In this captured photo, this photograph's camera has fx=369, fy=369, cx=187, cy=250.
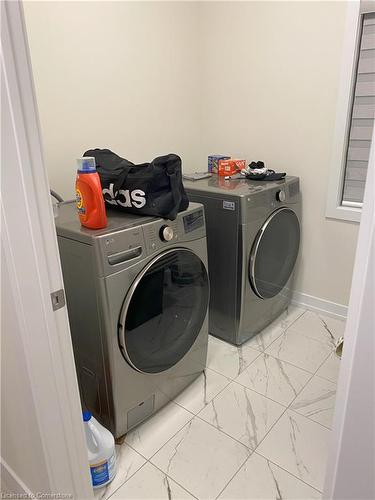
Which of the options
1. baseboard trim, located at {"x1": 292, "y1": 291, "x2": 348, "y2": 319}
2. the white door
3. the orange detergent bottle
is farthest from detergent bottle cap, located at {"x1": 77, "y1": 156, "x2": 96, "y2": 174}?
baseboard trim, located at {"x1": 292, "y1": 291, "x2": 348, "y2": 319}

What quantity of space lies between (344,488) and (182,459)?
89 cm

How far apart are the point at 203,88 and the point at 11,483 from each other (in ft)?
7.86

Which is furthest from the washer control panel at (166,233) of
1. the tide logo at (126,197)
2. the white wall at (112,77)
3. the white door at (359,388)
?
the white door at (359,388)

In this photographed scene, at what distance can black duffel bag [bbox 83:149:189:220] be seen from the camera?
4.54 feet

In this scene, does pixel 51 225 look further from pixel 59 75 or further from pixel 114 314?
pixel 59 75

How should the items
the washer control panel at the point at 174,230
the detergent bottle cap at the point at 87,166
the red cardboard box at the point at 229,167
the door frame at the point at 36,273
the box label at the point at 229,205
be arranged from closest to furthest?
the door frame at the point at 36,273 → the detergent bottle cap at the point at 87,166 → the washer control panel at the point at 174,230 → the box label at the point at 229,205 → the red cardboard box at the point at 229,167

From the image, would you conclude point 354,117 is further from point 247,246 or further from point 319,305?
point 319,305

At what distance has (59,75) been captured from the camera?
1728mm

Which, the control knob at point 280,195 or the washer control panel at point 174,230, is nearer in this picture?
the washer control panel at point 174,230

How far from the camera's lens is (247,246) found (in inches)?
74.2

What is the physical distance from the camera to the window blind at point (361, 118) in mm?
1903

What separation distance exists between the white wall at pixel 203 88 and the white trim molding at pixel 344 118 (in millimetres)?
39

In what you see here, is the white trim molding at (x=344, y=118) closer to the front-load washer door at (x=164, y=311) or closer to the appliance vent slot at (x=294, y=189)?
the appliance vent slot at (x=294, y=189)

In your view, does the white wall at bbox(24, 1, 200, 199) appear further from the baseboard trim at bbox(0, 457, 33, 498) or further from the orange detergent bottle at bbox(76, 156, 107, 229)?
the baseboard trim at bbox(0, 457, 33, 498)
